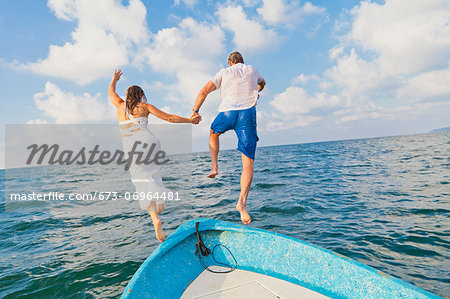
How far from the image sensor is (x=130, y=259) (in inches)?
237

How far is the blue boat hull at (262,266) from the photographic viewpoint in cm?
292

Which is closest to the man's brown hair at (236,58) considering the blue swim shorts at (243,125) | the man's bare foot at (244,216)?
the blue swim shorts at (243,125)

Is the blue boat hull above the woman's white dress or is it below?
below

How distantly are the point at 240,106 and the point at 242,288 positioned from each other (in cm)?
297

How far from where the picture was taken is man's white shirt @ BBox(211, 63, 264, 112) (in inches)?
178

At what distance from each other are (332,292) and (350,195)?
347 inches

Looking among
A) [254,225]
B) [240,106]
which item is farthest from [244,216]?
[254,225]

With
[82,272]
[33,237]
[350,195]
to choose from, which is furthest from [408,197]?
[33,237]

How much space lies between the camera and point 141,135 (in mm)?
4020

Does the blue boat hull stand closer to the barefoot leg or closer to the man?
the barefoot leg

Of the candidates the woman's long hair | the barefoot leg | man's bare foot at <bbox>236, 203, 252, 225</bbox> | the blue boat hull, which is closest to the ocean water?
the barefoot leg

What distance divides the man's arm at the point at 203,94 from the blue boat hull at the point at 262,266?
2136mm

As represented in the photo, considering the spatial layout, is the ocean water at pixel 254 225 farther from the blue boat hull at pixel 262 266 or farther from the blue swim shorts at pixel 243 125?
the blue swim shorts at pixel 243 125

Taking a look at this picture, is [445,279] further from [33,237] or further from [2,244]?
→ [2,244]
